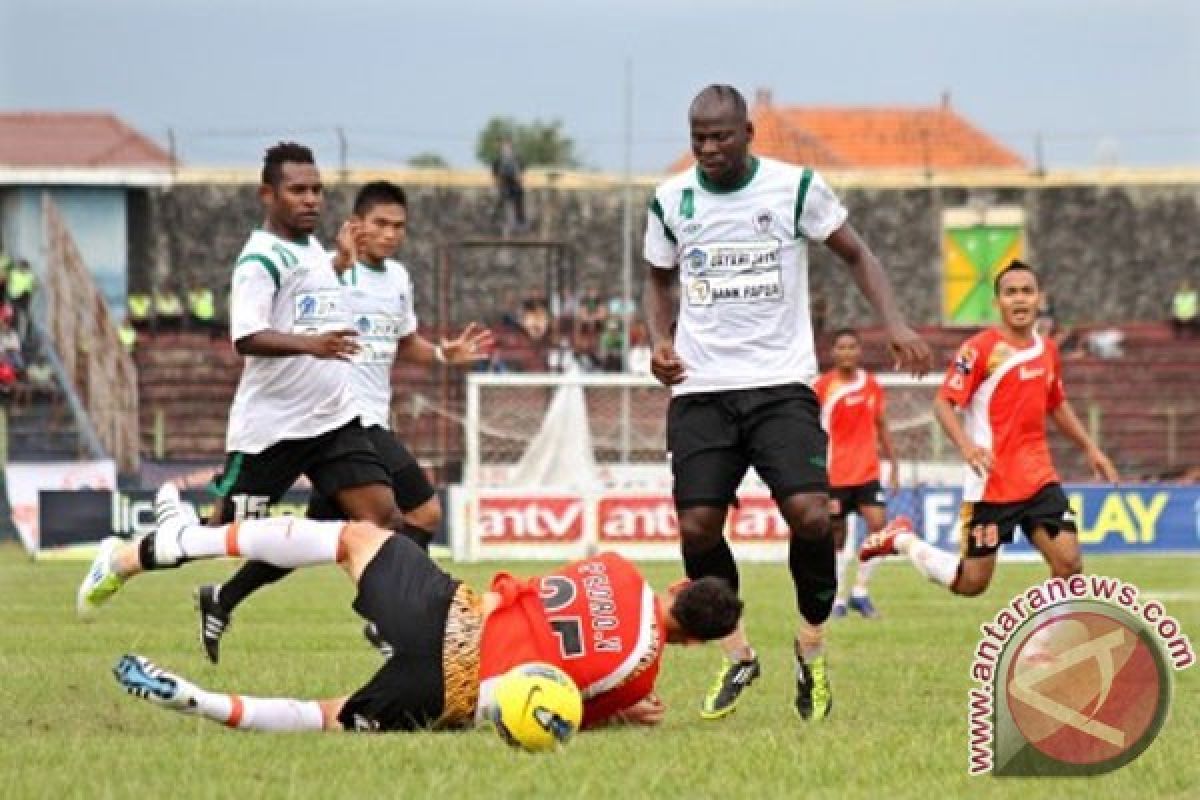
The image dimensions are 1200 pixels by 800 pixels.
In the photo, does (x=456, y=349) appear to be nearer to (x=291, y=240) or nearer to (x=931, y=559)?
(x=291, y=240)

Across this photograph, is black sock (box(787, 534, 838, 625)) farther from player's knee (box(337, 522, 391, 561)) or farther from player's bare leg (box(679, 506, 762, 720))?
player's knee (box(337, 522, 391, 561))

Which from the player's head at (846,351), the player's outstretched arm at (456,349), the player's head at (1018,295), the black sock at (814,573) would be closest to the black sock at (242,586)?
the player's outstretched arm at (456,349)

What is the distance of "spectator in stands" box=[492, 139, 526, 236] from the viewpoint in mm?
50781

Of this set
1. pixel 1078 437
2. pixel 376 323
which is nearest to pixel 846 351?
pixel 1078 437

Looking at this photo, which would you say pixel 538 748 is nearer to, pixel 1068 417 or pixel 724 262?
pixel 724 262

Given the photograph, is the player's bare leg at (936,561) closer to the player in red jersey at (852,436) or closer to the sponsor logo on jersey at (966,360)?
the sponsor logo on jersey at (966,360)

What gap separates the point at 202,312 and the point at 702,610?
38.4 m

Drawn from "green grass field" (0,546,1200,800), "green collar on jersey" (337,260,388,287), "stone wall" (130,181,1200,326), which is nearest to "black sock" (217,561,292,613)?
"green grass field" (0,546,1200,800)

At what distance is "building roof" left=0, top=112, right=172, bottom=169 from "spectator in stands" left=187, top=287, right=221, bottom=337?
845 centimetres

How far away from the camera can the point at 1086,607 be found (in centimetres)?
786

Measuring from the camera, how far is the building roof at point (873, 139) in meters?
63.6

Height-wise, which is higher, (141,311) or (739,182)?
(739,182)

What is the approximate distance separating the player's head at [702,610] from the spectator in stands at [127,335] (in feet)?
110

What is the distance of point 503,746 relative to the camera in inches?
360
